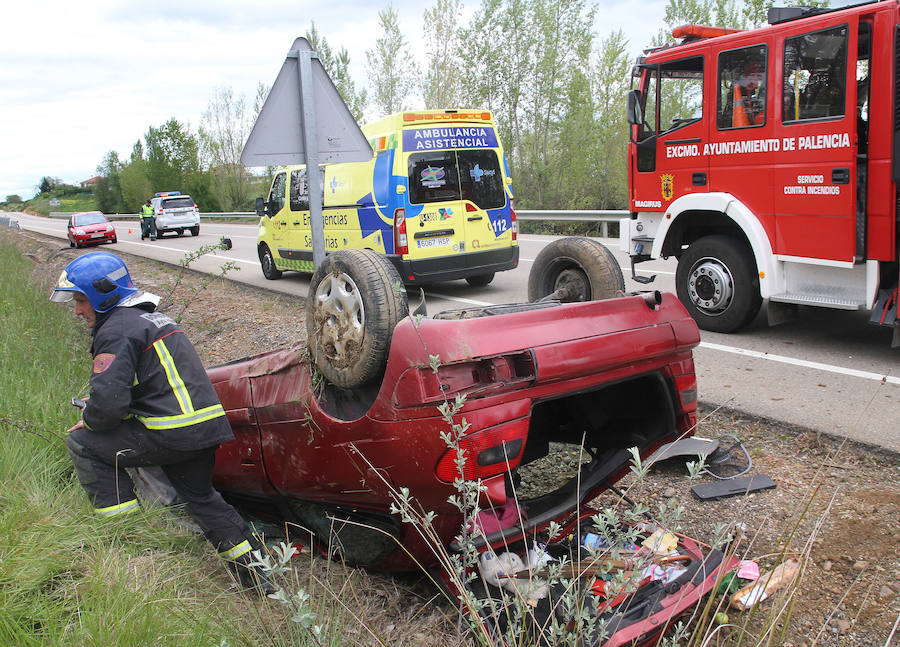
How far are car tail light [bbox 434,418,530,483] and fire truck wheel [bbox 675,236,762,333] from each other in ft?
16.4

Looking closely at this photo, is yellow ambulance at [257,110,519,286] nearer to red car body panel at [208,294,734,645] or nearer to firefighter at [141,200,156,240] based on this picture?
red car body panel at [208,294,734,645]

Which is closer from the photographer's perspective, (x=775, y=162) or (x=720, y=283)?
(x=775, y=162)

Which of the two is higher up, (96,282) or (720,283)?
(96,282)

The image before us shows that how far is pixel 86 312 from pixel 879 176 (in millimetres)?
5477

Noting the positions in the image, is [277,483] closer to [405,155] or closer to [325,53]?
[405,155]

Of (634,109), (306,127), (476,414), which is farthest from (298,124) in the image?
(634,109)

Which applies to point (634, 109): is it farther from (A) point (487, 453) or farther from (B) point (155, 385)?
(A) point (487, 453)

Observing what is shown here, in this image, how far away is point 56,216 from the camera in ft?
231

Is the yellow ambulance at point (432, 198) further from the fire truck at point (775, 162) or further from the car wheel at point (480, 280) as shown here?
the fire truck at point (775, 162)

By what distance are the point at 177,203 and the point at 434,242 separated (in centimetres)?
2217

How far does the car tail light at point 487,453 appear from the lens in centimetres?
210

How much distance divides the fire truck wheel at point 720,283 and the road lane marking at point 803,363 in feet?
1.54

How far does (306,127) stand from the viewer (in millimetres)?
4613

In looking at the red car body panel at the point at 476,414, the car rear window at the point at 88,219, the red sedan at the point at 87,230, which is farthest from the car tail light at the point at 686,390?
the car rear window at the point at 88,219
